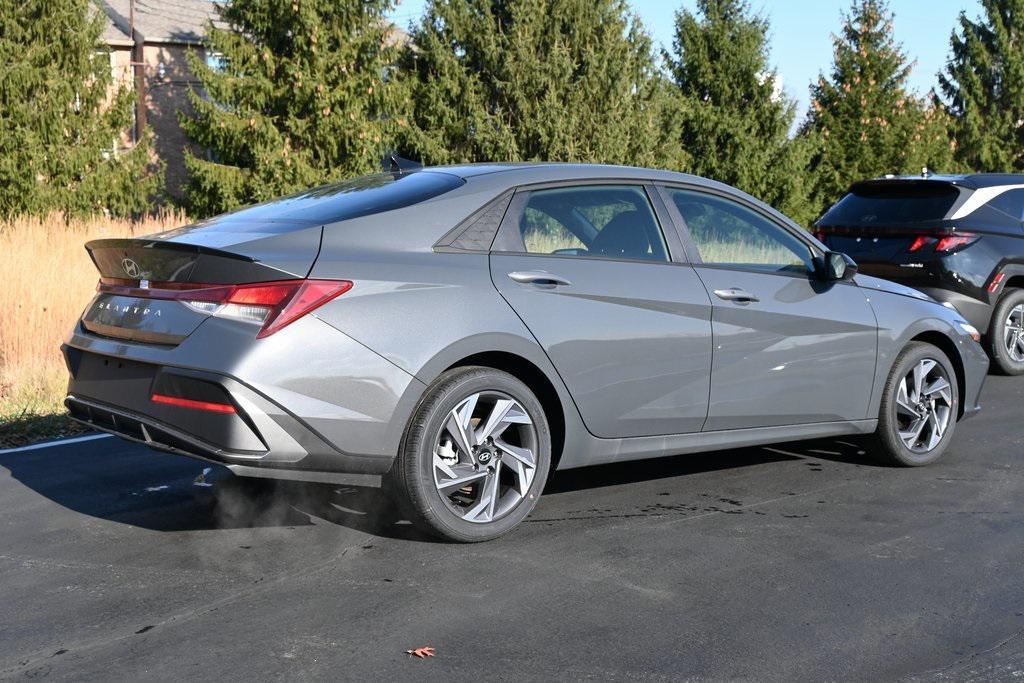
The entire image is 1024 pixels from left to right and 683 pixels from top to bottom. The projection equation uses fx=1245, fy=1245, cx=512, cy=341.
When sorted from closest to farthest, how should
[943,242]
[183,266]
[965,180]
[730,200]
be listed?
[183,266]
[730,200]
[943,242]
[965,180]

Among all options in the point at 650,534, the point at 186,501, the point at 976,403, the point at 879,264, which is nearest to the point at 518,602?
the point at 650,534

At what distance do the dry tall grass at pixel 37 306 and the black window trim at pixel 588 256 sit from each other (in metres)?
4.01

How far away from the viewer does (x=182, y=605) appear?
4.60 meters

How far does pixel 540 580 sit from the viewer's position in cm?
495

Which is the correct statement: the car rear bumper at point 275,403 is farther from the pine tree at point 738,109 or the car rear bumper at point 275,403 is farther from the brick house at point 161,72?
the brick house at point 161,72

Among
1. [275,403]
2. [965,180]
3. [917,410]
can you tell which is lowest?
[917,410]

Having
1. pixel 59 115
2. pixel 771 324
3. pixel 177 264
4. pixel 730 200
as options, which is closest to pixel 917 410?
pixel 771 324

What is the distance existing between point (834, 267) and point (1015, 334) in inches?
211

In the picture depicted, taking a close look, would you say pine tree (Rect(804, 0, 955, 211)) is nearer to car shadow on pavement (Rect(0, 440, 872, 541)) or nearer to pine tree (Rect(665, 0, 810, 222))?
pine tree (Rect(665, 0, 810, 222))

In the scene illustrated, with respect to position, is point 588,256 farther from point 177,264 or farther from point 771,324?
point 177,264

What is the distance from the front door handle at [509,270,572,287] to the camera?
5.51 meters

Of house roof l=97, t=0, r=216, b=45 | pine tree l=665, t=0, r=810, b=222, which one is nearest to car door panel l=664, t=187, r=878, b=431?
pine tree l=665, t=0, r=810, b=222

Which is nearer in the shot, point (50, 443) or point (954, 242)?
point (50, 443)

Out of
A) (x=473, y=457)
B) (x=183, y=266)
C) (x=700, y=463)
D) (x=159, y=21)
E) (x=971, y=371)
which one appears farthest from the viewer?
(x=159, y=21)
